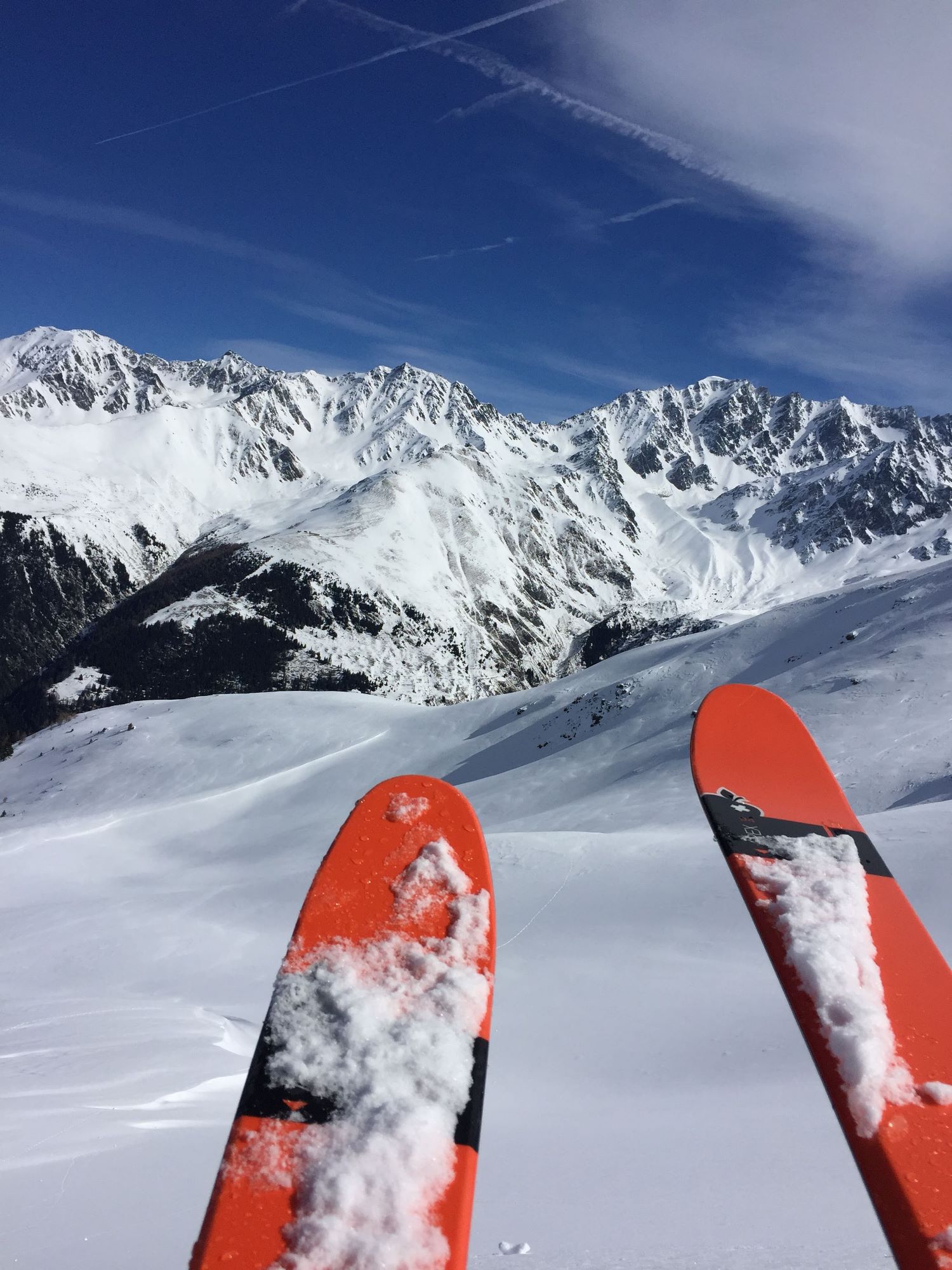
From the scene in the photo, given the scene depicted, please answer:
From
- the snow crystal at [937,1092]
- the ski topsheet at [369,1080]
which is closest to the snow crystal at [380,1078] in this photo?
the ski topsheet at [369,1080]

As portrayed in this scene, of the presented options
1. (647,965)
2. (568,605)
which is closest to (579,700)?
(647,965)

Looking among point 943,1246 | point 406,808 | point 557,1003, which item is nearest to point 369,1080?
point 406,808

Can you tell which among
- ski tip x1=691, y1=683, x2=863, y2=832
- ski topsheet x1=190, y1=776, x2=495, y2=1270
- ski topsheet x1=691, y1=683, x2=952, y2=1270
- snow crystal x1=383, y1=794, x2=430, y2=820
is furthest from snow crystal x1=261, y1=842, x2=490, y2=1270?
ski tip x1=691, y1=683, x2=863, y2=832

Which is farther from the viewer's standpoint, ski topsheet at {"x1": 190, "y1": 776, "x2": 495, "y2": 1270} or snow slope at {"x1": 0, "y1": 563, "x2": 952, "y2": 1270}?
snow slope at {"x1": 0, "y1": 563, "x2": 952, "y2": 1270}

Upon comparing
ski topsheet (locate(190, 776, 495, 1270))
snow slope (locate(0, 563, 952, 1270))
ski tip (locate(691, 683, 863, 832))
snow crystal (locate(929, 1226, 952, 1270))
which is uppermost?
snow crystal (locate(929, 1226, 952, 1270))

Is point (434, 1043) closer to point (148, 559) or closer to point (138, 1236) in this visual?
point (138, 1236)

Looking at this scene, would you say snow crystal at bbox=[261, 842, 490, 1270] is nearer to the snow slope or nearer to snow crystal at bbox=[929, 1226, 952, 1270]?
the snow slope

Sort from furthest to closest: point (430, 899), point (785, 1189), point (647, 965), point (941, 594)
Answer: point (941, 594), point (647, 965), point (430, 899), point (785, 1189)
